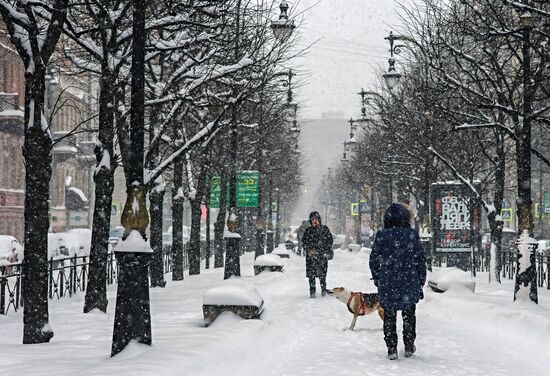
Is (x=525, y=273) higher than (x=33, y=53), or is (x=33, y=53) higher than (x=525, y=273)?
(x=33, y=53)

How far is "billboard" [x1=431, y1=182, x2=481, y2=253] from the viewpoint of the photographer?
24297mm

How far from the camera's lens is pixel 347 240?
72.1m

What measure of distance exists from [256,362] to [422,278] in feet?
7.52

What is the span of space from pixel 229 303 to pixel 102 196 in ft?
11.1

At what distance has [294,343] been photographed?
10.8 m

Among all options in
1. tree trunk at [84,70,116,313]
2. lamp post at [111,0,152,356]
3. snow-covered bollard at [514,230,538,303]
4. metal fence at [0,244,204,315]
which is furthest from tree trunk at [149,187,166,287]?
lamp post at [111,0,152,356]

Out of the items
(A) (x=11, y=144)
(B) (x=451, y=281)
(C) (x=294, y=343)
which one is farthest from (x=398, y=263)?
(A) (x=11, y=144)

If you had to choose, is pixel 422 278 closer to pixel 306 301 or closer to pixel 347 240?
pixel 306 301

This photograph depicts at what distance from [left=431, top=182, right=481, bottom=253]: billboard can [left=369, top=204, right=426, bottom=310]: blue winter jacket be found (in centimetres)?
A: 1498

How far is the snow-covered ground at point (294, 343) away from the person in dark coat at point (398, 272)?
0.39 metres

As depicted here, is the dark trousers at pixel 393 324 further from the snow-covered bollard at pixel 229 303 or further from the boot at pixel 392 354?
the snow-covered bollard at pixel 229 303

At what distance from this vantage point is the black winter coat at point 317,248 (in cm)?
1772

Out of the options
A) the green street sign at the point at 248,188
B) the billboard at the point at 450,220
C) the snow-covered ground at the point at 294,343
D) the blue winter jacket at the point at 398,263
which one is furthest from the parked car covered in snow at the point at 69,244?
the blue winter jacket at the point at 398,263

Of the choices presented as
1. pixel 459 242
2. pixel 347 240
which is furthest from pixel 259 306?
pixel 347 240
